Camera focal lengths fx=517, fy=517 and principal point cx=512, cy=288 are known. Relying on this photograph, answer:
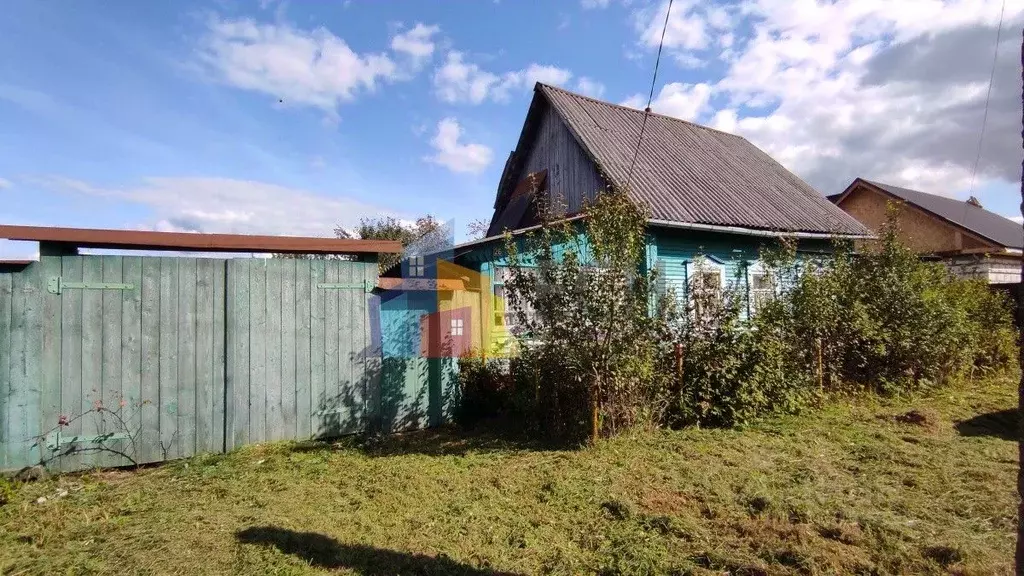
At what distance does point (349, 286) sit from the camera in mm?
5793

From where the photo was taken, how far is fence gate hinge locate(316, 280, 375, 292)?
5.69 m

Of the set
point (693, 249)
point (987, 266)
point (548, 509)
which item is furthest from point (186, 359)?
point (987, 266)

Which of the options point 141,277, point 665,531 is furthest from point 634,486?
point 141,277

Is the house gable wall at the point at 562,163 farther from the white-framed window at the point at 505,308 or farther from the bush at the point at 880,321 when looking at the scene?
the bush at the point at 880,321

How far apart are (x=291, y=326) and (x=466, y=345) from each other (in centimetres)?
205

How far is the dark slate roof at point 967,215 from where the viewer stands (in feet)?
58.6

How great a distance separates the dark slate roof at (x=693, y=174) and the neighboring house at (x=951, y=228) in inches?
170

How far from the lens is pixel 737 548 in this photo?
123 inches

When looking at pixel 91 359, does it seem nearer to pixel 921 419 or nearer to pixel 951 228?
pixel 921 419

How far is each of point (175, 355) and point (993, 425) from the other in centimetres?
903

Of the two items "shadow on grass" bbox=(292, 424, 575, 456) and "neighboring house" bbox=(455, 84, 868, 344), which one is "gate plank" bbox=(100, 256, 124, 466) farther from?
"neighboring house" bbox=(455, 84, 868, 344)

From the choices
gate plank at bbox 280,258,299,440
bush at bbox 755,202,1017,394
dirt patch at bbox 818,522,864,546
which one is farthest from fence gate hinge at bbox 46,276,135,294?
bush at bbox 755,202,1017,394

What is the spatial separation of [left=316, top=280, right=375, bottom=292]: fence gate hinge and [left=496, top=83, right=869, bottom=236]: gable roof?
203 inches

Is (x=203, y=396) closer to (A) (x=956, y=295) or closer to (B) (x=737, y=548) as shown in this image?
(B) (x=737, y=548)
